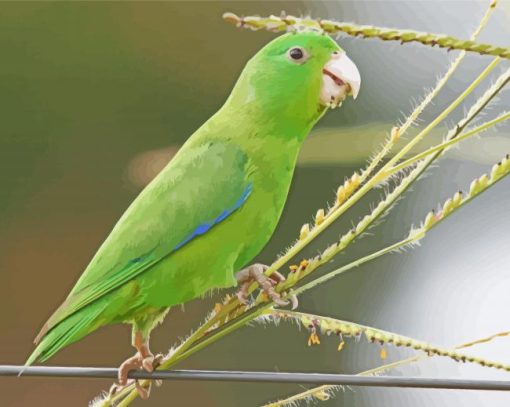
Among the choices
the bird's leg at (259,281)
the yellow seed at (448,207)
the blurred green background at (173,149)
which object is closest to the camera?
the yellow seed at (448,207)

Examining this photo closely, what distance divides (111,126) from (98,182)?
0.10 metres

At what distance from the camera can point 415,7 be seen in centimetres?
153

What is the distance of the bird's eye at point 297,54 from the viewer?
2.70 ft

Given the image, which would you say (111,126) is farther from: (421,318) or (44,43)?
(421,318)

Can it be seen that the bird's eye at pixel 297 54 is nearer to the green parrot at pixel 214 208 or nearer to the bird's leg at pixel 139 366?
the green parrot at pixel 214 208

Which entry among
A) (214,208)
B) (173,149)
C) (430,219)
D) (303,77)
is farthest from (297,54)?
(173,149)

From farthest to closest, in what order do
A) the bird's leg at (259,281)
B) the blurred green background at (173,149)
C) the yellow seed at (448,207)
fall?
the blurred green background at (173,149)
the bird's leg at (259,281)
the yellow seed at (448,207)

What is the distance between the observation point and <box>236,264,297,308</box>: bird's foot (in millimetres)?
730

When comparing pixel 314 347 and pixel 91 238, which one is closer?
pixel 91 238

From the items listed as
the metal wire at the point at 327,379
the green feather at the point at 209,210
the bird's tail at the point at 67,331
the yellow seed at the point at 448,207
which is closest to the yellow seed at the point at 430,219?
the yellow seed at the point at 448,207

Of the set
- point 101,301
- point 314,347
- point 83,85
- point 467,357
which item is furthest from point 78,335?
point 314,347

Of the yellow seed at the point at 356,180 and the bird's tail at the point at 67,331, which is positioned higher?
the yellow seed at the point at 356,180

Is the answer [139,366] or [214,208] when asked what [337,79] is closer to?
[214,208]

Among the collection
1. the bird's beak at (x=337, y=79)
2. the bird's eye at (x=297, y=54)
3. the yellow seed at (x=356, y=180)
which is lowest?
the yellow seed at (x=356, y=180)
